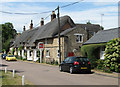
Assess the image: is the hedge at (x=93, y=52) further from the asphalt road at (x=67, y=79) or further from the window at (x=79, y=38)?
the window at (x=79, y=38)

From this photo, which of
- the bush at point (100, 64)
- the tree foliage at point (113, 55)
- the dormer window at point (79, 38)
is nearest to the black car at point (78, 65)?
the tree foliage at point (113, 55)

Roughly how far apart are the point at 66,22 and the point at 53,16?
313 inches

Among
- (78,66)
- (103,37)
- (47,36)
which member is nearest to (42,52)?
(47,36)

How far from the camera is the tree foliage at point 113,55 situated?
16.5 m

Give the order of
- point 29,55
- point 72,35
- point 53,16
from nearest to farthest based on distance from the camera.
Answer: point 72,35
point 53,16
point 29,55

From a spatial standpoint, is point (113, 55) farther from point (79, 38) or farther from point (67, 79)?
point (79, 38)

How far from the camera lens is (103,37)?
70.4ft

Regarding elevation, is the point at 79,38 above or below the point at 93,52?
above

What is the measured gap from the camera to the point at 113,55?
16641 millimetres

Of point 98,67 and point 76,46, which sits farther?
point 76,46

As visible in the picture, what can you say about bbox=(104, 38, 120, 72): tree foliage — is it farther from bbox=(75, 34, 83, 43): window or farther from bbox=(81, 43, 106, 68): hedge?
bbox=(75, 34, 83, 43): window

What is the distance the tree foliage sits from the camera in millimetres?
16469

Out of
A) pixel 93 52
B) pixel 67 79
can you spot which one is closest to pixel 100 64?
pixel 93 52

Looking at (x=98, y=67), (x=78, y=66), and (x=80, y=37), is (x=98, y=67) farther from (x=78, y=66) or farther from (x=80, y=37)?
(x=80, y=37)
